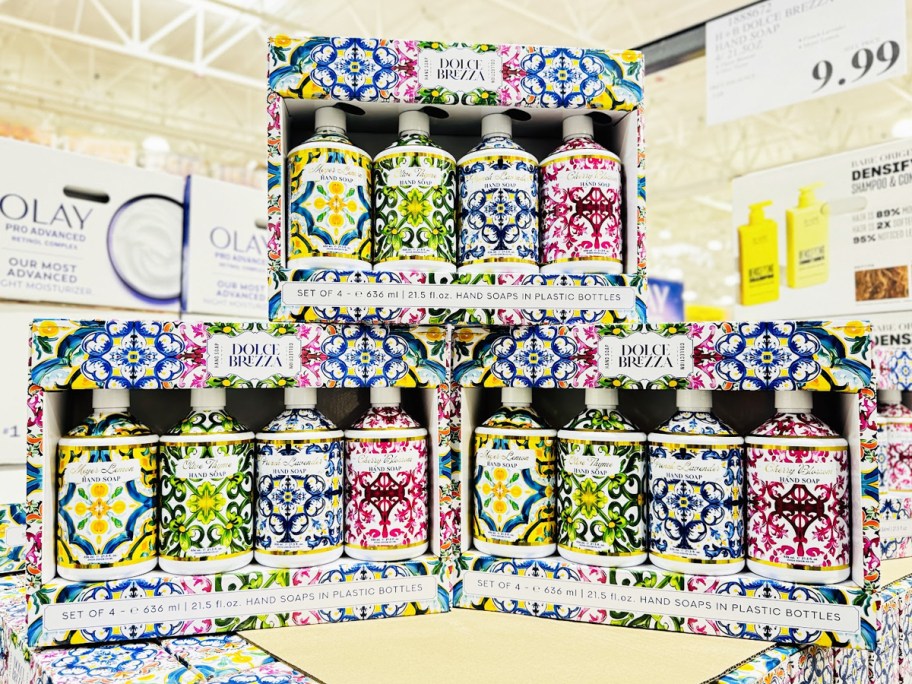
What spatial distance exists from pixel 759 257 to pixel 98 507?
164 cm

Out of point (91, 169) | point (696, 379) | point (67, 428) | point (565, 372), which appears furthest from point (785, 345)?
point (91, 169)

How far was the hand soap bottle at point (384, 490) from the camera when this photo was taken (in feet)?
3.14

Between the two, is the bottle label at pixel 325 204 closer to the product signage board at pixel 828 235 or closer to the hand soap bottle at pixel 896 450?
the hand soap bottle at pixel 896 450

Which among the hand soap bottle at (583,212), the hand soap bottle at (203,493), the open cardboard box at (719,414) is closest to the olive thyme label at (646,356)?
the open cardboard box at (719,414)

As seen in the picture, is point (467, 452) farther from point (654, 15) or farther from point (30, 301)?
point (654, 15)

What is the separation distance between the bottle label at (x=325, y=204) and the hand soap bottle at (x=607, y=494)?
403 millimetres

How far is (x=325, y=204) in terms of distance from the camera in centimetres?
96

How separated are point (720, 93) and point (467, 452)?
1252 mm

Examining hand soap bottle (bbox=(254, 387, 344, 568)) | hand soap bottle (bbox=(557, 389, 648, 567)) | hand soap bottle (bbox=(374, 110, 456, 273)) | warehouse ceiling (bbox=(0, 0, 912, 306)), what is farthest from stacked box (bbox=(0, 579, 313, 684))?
warehouse ceiling (bbox=(0, 0, 912, 306))

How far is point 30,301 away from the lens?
1.57m

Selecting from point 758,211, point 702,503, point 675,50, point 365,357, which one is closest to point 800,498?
point 702,503

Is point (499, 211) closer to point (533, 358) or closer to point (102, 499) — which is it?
point (533, 358)

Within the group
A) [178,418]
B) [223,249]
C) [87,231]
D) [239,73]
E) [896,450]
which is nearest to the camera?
[178,418]

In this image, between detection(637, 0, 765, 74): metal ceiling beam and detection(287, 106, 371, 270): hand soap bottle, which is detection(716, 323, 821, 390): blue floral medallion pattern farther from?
detection(637, 0, 765, 74): metal ceiling beam
